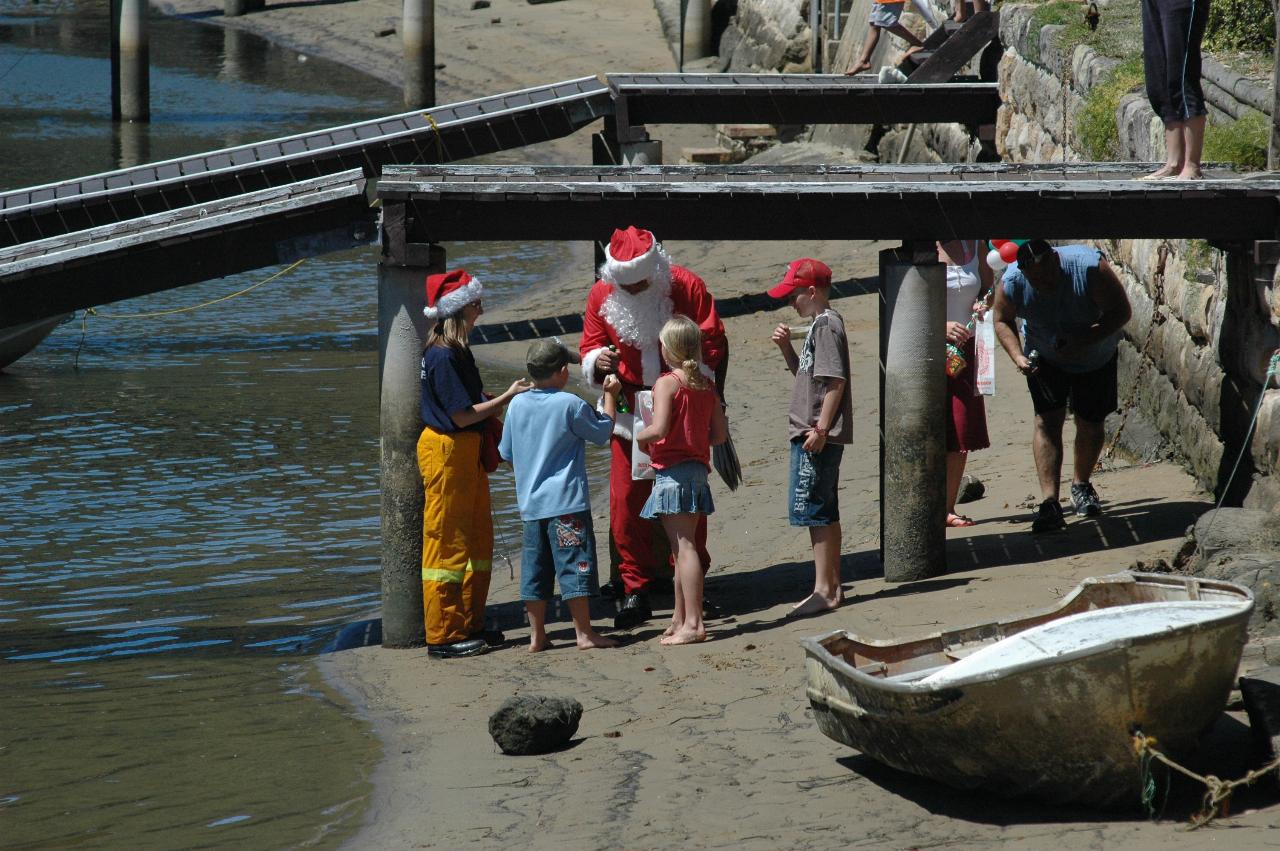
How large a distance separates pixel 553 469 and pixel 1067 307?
2991 mm

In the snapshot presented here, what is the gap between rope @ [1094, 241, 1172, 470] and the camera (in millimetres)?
10109

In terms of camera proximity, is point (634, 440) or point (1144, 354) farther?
point (1144, 354)

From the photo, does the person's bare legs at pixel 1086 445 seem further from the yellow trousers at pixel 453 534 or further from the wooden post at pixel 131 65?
the wooden post at pixel 131 65

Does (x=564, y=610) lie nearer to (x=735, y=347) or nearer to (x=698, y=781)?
(x=698, y=781)

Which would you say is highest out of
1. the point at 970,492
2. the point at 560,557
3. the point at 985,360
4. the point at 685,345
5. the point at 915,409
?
the point at 685,345

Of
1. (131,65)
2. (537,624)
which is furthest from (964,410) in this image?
(131,65)

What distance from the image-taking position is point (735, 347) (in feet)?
49.0

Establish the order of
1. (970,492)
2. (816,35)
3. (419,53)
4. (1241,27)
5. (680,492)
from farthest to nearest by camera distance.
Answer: (419,53), (816,35), (1241,27), (970,492), (680,492)

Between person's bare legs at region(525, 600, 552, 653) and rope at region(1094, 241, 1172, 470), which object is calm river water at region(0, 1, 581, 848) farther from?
rope at region(1094, 241, 1172, 470)

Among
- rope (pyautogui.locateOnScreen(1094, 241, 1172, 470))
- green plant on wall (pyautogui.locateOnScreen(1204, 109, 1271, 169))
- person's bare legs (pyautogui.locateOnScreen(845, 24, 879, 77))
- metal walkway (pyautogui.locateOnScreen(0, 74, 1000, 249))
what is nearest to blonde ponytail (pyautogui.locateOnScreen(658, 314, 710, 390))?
green plant on wall (pyautogui.locateOnScreen(1204, 109, 1271, 169))

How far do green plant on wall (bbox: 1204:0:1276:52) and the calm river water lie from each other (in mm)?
5904

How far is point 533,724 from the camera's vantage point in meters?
6.39

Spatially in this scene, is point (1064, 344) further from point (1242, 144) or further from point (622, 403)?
point (622, 403)

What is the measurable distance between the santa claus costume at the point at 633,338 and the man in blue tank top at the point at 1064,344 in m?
1.69
